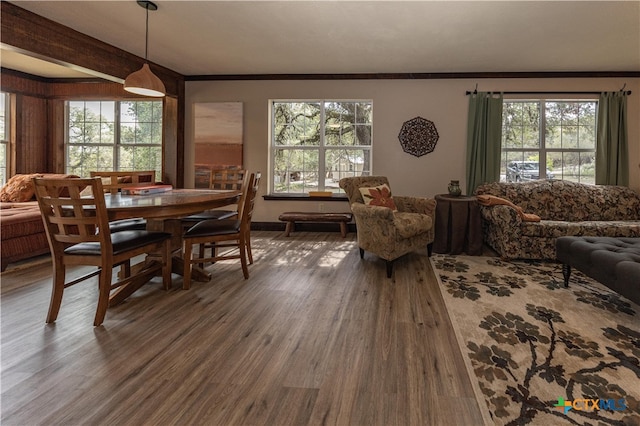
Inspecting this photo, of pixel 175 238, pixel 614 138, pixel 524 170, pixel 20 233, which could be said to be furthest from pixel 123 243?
pixel 614 138

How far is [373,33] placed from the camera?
3.74 meters

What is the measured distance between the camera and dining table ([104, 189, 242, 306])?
228 cm

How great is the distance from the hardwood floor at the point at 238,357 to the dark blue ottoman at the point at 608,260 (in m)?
1.08

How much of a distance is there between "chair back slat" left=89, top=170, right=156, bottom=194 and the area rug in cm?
328

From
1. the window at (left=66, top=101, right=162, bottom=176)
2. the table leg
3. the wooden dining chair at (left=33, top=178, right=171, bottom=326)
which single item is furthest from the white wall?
the wooden dining chair at (left=33, top=178, right=171, bottom=326)

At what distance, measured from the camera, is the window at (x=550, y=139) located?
5.21m

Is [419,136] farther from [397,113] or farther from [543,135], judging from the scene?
[543,135]

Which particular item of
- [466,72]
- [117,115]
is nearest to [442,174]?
[466,72]

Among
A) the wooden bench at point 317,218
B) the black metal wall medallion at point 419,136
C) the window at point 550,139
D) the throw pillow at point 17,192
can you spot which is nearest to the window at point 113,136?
the throw pillow at point 17,192

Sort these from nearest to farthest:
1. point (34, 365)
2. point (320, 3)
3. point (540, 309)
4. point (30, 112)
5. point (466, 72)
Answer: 1. point (34, 365)
2. point (540, 309)
3. point (320, 3)
4. point (466, 72)
5. point (30, 112)

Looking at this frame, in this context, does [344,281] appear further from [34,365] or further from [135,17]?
[135,17]

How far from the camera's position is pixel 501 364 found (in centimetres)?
178

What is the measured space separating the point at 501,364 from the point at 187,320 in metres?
1.84

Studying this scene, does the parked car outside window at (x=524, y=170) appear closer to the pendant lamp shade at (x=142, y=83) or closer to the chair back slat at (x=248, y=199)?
the chair back slat at (x=248, y=199)
